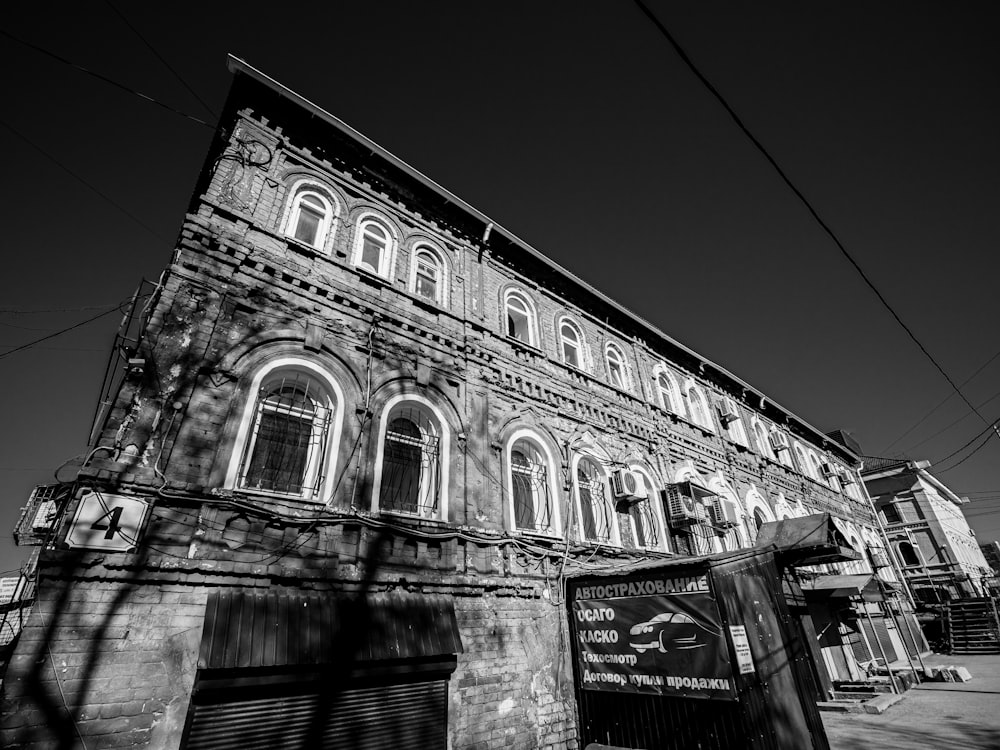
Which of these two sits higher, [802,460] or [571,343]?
[571,343]

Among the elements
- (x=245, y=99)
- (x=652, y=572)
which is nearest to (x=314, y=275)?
(x=245, y=99)

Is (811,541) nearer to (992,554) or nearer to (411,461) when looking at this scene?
(411,461)

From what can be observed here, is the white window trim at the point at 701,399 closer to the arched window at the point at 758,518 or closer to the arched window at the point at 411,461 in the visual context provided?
the arched window at the point at 758,518

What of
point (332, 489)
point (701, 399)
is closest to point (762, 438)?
point (701, 399)

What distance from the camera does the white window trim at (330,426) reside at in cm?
582

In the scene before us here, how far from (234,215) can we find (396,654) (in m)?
6.95

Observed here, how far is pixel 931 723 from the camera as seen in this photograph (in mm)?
9812

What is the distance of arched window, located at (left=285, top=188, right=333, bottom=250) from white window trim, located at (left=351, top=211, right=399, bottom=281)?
581 millimetres

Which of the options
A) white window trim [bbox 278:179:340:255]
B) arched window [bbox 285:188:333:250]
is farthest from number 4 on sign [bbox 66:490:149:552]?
arched window [bbox 285:188:333:250]

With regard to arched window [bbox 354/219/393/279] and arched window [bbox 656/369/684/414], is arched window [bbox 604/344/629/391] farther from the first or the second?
arched window [bbox 354/219/393/279]

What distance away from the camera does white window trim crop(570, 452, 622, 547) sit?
9.49 m

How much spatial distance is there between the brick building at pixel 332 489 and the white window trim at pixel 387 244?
0.24ft

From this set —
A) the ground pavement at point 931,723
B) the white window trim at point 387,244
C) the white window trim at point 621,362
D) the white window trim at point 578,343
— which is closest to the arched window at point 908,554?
the ground pavement at point 931,723

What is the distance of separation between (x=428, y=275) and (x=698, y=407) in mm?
11386
